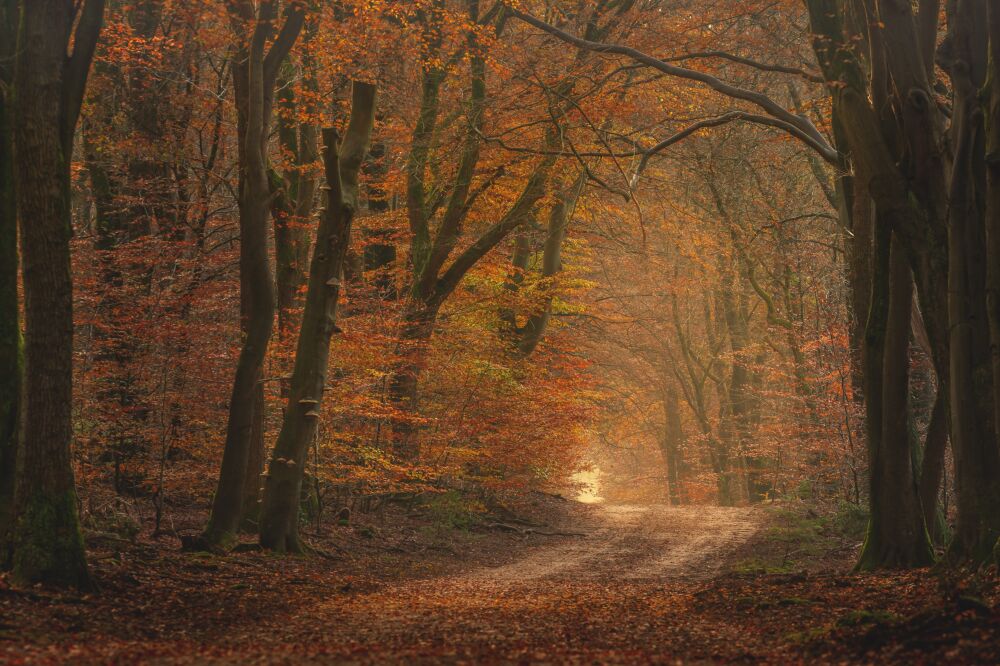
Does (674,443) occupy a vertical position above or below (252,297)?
below

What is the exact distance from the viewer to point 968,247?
23.8 ft

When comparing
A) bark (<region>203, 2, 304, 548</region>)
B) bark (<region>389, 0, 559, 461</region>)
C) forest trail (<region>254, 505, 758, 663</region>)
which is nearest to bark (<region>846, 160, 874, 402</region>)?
forest trail (<region>254, 505, 758, 663</region>)

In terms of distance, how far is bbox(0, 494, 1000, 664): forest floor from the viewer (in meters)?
5.36

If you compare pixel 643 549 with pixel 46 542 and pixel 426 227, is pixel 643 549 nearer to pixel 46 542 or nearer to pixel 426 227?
pixel 426 227

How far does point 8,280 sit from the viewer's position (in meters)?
7.66

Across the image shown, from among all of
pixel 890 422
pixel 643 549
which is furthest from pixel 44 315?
pixel 643 549

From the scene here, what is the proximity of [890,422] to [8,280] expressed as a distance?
27.8 feet

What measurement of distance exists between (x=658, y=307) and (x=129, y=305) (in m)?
21.5

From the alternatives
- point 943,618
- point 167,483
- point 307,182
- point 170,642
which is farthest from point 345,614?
point 307,182

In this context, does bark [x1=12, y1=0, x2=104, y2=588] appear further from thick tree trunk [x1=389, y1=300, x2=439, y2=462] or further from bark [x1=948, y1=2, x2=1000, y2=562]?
thick tree trunk [x1=389, y1=300, x2=439, y2=462]

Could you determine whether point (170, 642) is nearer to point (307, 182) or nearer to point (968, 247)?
point (968, 247)

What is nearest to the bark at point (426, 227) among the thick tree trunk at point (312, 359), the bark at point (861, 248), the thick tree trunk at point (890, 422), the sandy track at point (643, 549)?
the sandy track at point (643, 549)

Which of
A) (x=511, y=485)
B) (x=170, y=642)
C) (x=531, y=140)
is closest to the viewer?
(x=170, y=642)

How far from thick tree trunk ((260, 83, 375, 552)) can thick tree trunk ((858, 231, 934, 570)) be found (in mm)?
6428
